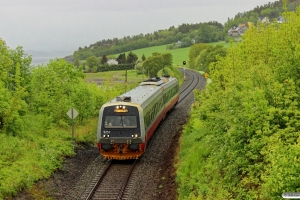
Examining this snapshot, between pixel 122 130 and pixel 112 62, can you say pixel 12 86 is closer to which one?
pixel 122 130

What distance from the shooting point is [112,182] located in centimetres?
1470

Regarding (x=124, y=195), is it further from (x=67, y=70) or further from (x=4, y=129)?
(x=67, y=70)

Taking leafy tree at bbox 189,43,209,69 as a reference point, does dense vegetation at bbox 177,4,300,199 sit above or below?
above

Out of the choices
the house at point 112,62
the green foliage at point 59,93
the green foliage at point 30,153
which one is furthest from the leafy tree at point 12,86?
the house at point 112,62

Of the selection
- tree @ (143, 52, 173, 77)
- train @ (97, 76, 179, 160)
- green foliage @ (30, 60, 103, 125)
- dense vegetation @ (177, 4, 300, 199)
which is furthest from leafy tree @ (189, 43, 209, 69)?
dense vegetation @ (177, 4, 300, 199)

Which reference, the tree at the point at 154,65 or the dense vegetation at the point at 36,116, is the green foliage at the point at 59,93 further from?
the tree at the point at 154,65

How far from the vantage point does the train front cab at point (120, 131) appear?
16.7 metres

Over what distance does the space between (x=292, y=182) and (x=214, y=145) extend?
4965 millimetres

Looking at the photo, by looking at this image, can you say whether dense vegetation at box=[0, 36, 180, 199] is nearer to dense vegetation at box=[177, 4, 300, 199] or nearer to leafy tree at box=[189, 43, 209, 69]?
dense vegetation at box=[177, 4, 300, 199]

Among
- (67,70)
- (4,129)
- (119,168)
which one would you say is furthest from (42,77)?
(119,168)

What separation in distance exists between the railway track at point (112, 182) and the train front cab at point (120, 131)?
21.2 inches

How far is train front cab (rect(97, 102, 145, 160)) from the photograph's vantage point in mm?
16734

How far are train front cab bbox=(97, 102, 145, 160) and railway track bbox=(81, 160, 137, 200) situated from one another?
0.54 metres

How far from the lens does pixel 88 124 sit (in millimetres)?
23969
